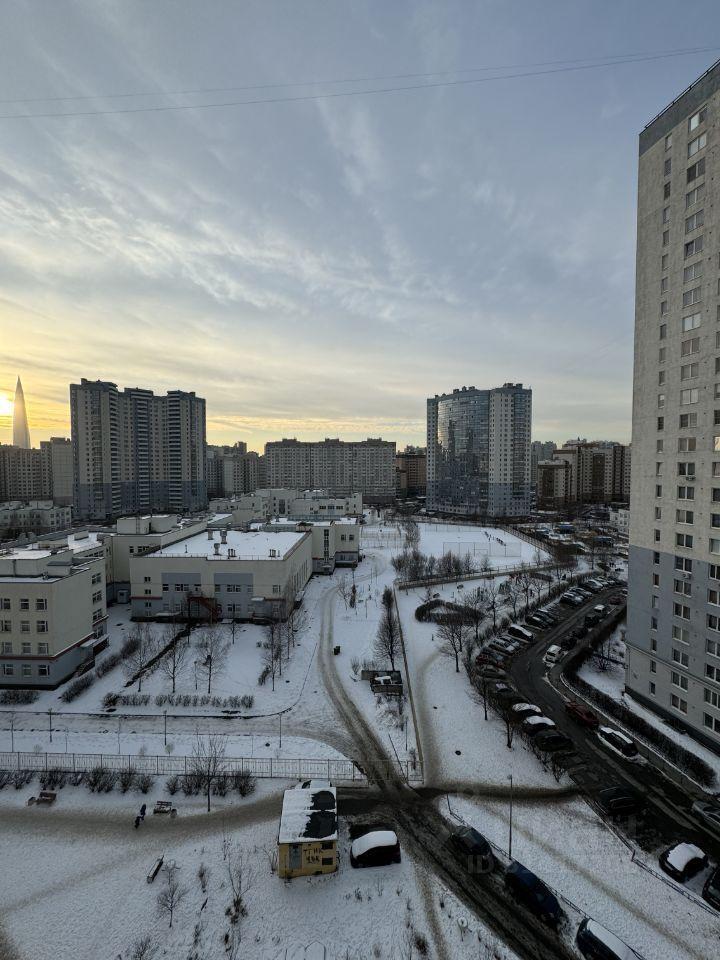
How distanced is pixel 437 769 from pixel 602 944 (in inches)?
276

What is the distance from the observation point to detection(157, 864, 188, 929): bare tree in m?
11.0

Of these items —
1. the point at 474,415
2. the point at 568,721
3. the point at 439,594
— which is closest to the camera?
the point at 568,721

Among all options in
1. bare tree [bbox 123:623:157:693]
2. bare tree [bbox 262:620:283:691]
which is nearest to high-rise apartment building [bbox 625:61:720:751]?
bare tree [bbox 262:620:283:691]

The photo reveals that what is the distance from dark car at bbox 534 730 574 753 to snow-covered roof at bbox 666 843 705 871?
5.06m

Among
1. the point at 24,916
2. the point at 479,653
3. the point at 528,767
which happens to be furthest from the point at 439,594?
the point at 24,916

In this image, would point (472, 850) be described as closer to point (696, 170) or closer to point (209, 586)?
point (209, 586)

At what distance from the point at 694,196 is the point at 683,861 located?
892 inches

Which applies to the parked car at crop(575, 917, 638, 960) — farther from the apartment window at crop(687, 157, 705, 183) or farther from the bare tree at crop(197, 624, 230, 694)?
the apartment window at crop(687, 157, 705, 183)

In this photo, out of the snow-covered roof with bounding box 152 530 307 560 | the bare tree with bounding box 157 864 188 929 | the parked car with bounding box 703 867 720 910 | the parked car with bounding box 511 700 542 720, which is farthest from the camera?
the snow-covered roof with bounding box 152 530 307 560

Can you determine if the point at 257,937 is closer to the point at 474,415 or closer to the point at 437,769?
the point at 437,769

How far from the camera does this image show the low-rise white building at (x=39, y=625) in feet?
72.8

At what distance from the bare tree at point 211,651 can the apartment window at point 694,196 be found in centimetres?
2926

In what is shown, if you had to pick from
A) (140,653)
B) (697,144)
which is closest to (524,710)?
(140,653)

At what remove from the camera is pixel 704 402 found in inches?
677
